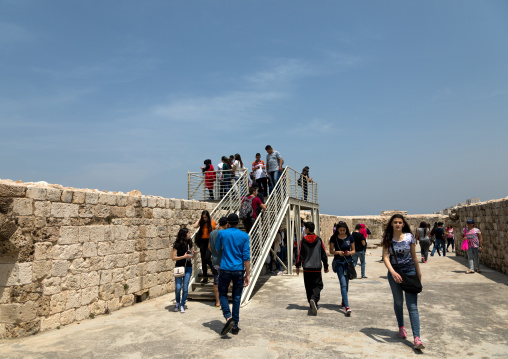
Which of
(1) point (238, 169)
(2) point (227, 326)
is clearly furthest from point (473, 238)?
(2) point (227, 326)

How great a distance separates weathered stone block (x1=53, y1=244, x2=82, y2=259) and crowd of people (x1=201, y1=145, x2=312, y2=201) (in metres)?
6.44

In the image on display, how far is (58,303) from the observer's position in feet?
20.5

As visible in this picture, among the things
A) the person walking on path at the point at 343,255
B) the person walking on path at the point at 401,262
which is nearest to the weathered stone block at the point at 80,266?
the person walking on path at the point at 343,255

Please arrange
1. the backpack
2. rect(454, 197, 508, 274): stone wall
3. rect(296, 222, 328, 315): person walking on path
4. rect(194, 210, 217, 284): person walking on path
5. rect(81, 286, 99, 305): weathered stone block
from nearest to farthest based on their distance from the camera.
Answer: rect(81, 286, 99, 305): weathered stone block, rect(296, 222, 328, 315): person walking on path, rect(194, 210, 217, 284): person walking on path, the backpack, rect(454, 197, 508, 274): stone wall

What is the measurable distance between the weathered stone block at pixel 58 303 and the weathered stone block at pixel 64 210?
133 centimetres

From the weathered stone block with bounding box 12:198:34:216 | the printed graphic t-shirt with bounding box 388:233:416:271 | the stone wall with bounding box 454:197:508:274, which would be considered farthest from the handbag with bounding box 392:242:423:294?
the stone wall with bounding box 454:197:508:274

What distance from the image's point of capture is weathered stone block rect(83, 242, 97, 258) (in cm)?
689

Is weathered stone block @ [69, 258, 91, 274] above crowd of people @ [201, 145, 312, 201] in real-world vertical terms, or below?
below

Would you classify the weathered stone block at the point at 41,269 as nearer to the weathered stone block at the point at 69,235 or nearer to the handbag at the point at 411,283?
the weathered stone block at the point at 69,235

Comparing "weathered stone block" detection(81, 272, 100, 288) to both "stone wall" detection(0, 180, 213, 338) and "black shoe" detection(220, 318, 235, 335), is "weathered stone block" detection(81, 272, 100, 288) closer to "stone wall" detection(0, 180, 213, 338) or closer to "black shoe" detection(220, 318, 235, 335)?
"stone wall" detection(0, 180, 213, 338)

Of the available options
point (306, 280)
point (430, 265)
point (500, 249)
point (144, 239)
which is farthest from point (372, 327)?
point (430, 265)

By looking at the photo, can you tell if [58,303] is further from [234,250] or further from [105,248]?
[234,250]

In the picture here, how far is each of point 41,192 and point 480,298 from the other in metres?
8.65

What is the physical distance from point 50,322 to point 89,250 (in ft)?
4.47
